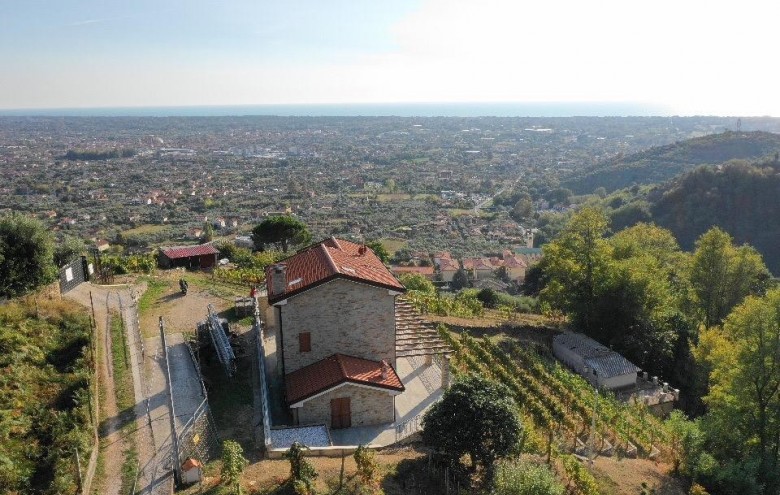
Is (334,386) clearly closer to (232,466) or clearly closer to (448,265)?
(232,466)

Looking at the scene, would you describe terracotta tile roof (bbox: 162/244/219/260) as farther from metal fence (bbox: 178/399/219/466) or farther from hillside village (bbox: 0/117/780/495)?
metal fence (bbox: 178/399/219/466)

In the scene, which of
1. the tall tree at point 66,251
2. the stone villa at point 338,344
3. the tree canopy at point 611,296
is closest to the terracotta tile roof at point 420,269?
the tree canopy at point 611,296

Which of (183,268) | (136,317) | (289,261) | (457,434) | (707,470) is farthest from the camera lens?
(183,268)

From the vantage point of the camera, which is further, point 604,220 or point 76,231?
point 76,231

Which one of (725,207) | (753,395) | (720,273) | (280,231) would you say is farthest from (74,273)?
(725,207)

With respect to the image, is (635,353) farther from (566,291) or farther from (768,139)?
(768,139)

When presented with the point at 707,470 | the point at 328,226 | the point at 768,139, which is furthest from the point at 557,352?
the point at 768,139
